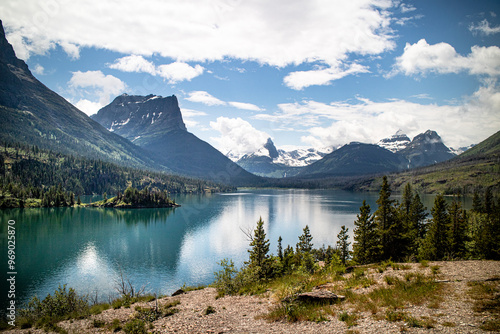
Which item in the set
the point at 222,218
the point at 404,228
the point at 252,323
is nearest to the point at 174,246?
the point at 222,218

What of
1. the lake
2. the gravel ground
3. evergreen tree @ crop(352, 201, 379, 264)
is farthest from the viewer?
the lake

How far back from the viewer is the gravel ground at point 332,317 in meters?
12.7

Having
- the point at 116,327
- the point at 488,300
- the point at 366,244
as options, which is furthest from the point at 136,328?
the point at 366,244

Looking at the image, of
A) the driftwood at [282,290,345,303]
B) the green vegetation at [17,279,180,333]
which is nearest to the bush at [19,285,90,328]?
the green vegetation at [17,279,180,333]

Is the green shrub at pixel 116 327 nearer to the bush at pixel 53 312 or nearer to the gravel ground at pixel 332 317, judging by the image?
the gravel ground at pixel 332 317

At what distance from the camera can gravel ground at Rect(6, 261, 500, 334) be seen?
12.7m

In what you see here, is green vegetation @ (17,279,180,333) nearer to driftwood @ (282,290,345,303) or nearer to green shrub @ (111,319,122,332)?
green shrub @ (111,319,122,332)

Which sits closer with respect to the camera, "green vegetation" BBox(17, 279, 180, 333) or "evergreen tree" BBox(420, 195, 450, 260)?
"green vegetation" BBox(17, 279, 180, 333)

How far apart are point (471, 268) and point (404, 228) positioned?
31.3 meters

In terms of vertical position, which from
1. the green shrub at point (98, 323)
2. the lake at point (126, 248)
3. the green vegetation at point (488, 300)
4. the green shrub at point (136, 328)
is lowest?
the lake at point (126, 248)

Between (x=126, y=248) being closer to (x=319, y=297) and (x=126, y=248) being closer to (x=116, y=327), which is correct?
(x=116, y=327)

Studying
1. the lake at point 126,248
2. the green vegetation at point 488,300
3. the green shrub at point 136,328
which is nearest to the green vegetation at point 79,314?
the green shrub at point 136,328

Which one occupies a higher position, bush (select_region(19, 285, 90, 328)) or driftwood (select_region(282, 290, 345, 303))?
driftwood (select_region(282, 290, 345, 303))

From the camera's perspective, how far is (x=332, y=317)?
1545 cm
